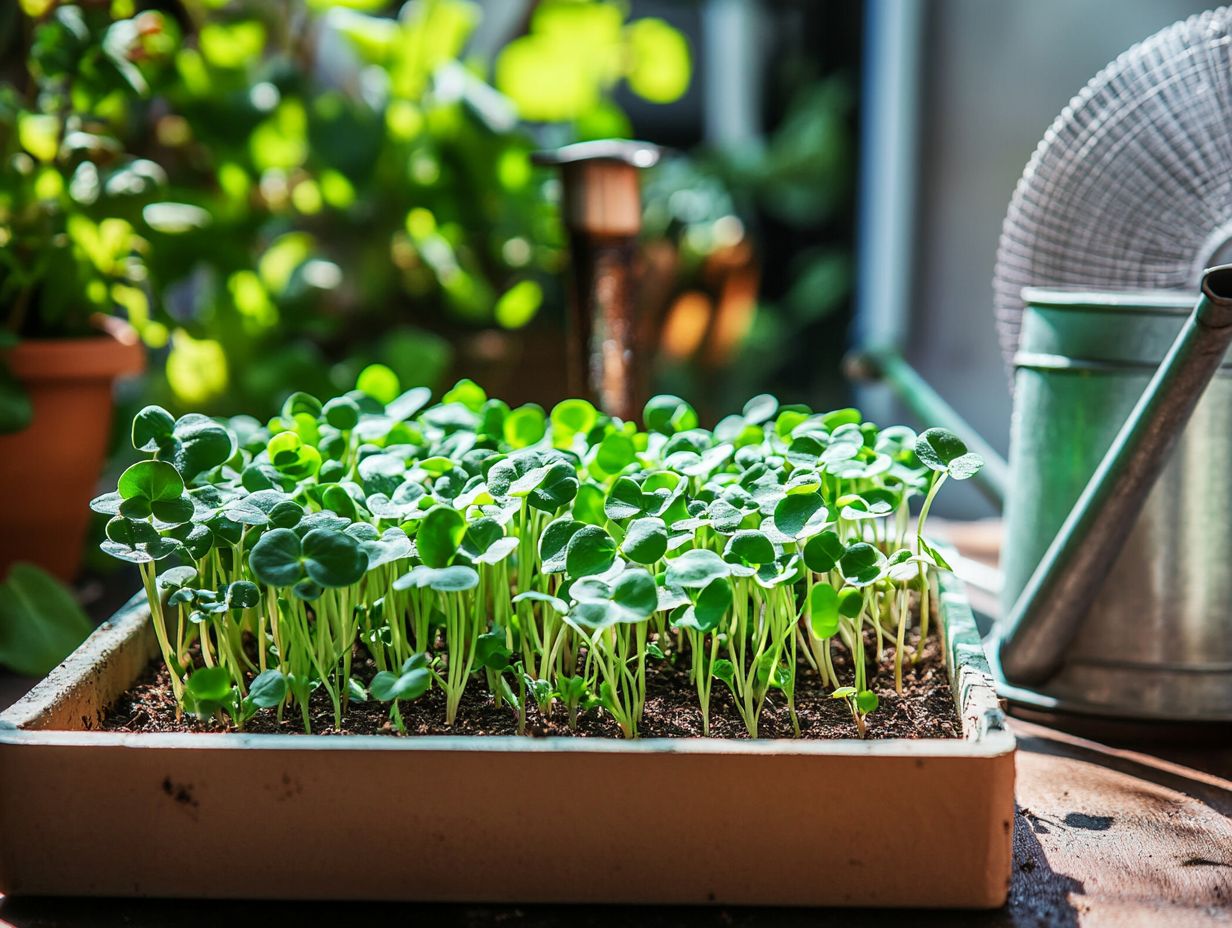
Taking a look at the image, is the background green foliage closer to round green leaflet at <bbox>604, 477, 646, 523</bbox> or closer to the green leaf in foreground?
the green leaf in foreground

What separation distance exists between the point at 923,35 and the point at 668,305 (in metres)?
0.83

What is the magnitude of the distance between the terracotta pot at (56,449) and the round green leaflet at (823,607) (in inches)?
33.6

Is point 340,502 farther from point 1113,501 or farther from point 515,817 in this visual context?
point 1113,501

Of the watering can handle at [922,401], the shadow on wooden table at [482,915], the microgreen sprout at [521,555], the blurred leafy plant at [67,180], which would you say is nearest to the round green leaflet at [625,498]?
the microgreen sprout at [521,555]

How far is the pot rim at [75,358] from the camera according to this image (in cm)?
107

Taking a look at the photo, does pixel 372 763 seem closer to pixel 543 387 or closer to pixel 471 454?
pixel 471 454

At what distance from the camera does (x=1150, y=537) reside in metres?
0.75

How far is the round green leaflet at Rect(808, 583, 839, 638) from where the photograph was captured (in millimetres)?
589

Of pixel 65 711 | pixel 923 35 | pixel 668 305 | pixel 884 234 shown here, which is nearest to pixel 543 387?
pixel 668 305

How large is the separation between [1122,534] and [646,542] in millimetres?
336

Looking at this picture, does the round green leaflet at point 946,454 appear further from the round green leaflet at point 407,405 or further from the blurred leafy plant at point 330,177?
the blurred leafy plant at point 330,177

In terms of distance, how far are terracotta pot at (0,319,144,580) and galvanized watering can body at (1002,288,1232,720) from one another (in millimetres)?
921

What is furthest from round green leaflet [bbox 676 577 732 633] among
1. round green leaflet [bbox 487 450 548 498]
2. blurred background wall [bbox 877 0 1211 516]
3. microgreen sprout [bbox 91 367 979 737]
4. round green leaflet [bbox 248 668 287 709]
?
blurred background wall [bbox 877 0 1211 516]

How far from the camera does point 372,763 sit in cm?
53
